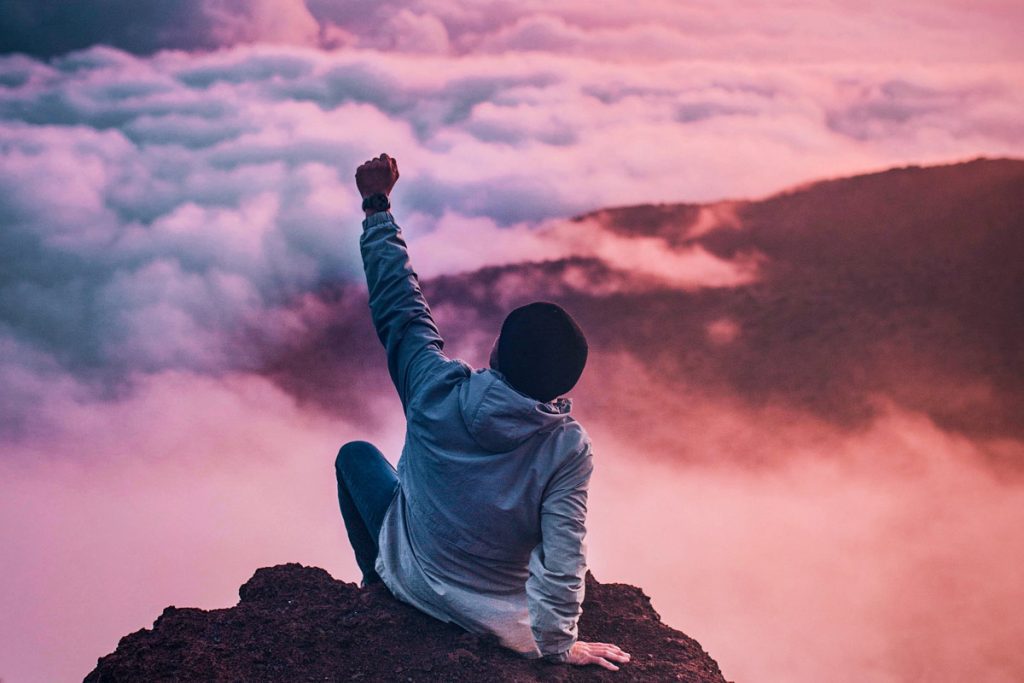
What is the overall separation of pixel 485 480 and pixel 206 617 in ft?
3.98

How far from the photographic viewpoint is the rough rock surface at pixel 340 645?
3006 millimetres

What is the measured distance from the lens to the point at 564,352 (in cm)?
283

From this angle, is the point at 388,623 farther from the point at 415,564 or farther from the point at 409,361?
the point at 409,361

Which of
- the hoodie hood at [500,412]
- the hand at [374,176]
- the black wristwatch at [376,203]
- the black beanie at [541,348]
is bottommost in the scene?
the hoodie hood at [500,412]

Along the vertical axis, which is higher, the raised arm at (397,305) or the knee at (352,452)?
the raised arm at (397,305)

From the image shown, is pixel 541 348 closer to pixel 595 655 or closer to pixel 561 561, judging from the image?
pixel 561 561

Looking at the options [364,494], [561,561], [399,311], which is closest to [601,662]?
[561,561]

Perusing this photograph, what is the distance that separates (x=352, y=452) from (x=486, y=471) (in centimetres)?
86

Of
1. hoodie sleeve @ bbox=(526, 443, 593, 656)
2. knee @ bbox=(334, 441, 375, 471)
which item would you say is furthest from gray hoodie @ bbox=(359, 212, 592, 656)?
knee @ bbox=(334, 441, 375, 471)

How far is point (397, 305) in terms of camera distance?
10.3 feet

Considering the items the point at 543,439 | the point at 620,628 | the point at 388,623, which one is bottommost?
the point at 388,623

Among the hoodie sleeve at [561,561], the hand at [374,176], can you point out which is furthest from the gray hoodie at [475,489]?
the hand at [374,176]

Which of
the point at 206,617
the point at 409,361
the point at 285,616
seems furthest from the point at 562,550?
the point at 206,617

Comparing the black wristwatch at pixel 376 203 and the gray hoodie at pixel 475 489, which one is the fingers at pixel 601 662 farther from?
the black wristwatch at pixel 376 203
